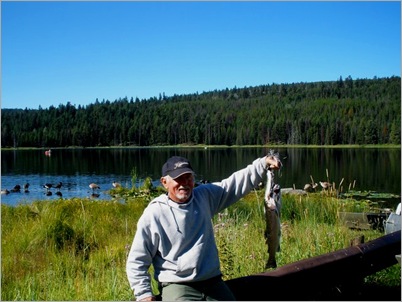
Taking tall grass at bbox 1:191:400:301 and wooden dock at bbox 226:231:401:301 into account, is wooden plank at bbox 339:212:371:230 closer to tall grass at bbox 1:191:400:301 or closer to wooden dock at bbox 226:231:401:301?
tall grass at bbox 1:191:400:301

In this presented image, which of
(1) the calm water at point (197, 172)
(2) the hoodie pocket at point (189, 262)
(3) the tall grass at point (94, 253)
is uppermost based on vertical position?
(2) the hoodie pocket at point (189, 262)

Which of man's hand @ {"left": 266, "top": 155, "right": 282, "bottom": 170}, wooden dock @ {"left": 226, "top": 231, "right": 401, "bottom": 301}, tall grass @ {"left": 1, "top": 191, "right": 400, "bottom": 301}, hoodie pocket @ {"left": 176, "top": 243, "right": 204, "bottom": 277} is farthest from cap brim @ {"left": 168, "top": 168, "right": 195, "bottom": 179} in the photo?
tall grass @ {"left": 1, "top": 191, "right": 400, "bottom": 301}

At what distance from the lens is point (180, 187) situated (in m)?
3.53

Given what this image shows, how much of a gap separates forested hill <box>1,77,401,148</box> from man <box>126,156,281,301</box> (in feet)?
372

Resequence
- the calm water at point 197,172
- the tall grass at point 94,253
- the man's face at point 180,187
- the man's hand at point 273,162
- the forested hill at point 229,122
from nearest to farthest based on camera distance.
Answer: the man's face at point 180,187 < the man's hand at point 273,162 < the tall grass at point 94,253 < the calm water at point 197,172 < the forested hill at point 229,122

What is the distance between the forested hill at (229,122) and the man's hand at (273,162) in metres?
113

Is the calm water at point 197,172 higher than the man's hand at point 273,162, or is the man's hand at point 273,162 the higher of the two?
the man's hand at point 273,162

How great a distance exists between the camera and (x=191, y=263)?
3355 mm

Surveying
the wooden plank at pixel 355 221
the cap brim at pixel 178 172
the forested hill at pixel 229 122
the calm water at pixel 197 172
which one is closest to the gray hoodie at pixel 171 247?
the cap brim at pixel 178 172

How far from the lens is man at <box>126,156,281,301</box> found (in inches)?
132

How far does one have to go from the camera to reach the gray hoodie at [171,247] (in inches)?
132

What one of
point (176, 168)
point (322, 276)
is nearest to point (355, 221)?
point (322, 276)

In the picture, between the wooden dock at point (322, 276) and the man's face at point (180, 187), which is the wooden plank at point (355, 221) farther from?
the man's face at point (180, 187)

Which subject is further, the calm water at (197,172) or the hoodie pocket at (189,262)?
the calm water at (197,172)
